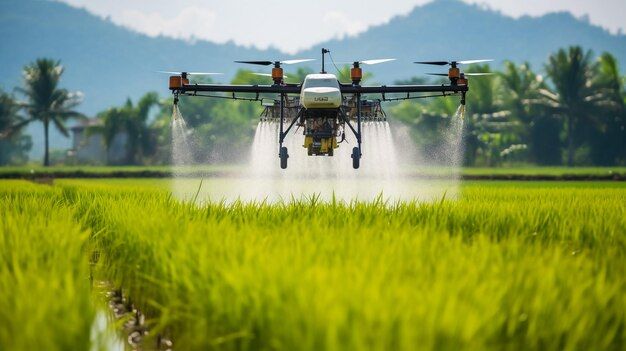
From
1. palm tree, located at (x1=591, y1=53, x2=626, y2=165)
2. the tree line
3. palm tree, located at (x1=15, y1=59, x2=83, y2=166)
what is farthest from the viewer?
palm tree, located at (x1=15, y1=59, x2=83, y2=166)

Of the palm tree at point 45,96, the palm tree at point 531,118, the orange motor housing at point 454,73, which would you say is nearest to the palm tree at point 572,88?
the palm tree at point 531,118

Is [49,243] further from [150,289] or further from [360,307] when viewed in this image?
[360,307]

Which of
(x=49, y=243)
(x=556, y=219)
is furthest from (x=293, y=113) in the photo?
(x=49, y=243)

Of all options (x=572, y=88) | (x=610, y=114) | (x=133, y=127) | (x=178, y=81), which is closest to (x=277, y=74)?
(x=178, y=81)

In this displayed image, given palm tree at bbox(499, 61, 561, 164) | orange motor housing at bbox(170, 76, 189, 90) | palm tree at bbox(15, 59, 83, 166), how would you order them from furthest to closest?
palm tree at bbox(15, 59, 83, 166), palm tree at bbox(499, 61, 561, 164), orange motor housing at bbox(170, 76, 189, 90)

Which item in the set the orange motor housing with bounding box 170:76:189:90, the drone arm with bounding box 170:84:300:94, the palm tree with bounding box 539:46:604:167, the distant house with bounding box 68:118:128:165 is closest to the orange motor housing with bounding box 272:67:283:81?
the drone arm with bounding box 170:84:300:94

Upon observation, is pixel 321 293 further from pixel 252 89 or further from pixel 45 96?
pixel 45 96

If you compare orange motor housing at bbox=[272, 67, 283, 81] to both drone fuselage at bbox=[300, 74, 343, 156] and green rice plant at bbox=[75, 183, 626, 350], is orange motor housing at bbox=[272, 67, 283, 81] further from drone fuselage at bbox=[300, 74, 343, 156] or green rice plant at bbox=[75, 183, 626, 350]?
green rice plant at bbox=[75, 183, 626, 350]

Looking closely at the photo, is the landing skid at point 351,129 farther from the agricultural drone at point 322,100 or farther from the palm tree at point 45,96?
the palm tree at point 45,96
